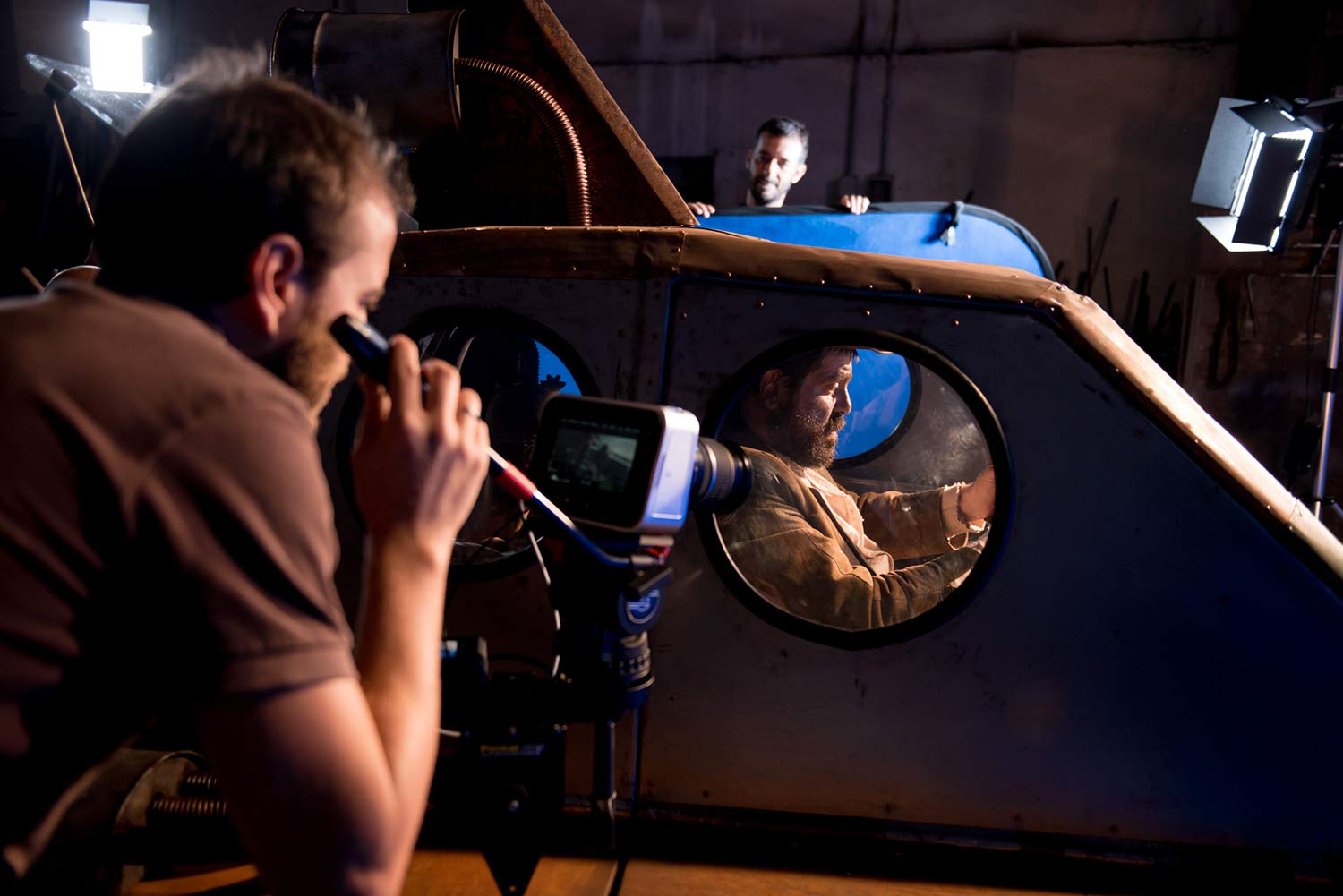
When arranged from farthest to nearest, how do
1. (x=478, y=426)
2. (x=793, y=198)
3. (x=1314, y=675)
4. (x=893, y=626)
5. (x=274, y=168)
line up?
(x=793, y=198) < (x=893, y=626) < (x=1314, y=675) < (x=478, y=426) < (x=274, y=168)

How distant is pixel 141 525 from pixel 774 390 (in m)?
2.69

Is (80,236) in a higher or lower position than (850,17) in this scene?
lower

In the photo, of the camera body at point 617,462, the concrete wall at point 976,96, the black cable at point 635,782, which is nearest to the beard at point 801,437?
the black cable at point 635,782

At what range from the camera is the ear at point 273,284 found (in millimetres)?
926

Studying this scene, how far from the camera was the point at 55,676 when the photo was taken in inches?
31.2

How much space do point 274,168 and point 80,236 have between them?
8.09 metres

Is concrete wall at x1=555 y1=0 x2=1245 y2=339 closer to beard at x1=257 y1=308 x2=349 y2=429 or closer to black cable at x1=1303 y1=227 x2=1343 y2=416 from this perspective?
black cable at x1=1303 y1=227 x2=1343 y2=416

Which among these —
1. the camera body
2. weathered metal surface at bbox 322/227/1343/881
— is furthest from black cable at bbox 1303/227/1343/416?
the camera body

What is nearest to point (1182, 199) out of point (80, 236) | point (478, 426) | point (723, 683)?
point (723, 683)

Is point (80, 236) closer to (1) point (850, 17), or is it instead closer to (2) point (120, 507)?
(1) point (850, 17)

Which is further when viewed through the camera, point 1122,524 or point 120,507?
point 1122,524

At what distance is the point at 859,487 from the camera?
395 cm

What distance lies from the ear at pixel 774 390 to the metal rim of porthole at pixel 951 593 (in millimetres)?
1121

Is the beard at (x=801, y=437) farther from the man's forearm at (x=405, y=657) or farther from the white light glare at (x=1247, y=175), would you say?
the white light glare at (x=1247, y=175)
